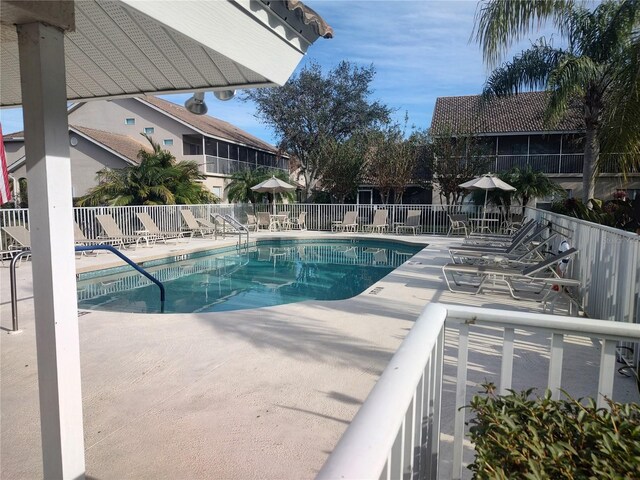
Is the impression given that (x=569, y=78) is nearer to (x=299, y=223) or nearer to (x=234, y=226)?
(x=234, y=226)

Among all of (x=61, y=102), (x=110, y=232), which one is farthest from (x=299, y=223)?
(x=61, y=102)

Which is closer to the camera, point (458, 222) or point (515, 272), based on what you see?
point (515, 272)

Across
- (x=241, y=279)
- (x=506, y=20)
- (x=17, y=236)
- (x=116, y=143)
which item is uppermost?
(x=116, y=143)

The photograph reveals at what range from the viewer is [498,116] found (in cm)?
2702

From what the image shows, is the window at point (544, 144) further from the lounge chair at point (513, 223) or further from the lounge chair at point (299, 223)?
the lounge chair at point (299, 223)

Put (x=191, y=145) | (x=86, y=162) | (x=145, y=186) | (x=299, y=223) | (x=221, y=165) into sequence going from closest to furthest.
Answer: (x=145, y=186), (x=299, y=223), (x=86, y=162), (x=221, y=165), (x=191, y=145)

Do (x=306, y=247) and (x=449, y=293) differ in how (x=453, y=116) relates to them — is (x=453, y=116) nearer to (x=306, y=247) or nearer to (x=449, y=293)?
(x=306, y=247)

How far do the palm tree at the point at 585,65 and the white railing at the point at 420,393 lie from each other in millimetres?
4186

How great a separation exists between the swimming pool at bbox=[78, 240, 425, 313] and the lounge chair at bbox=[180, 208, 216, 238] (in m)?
2.11

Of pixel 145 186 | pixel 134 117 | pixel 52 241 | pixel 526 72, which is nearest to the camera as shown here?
pixel 52 241

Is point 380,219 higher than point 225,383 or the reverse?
higher

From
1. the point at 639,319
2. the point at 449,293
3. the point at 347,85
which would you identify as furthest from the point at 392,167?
the point at 639,319

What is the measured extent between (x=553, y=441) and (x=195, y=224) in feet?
53.9

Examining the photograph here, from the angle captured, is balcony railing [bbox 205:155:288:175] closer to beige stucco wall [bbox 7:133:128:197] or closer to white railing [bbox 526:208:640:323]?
beige stucco wall [bbox 7:133:128:197]
